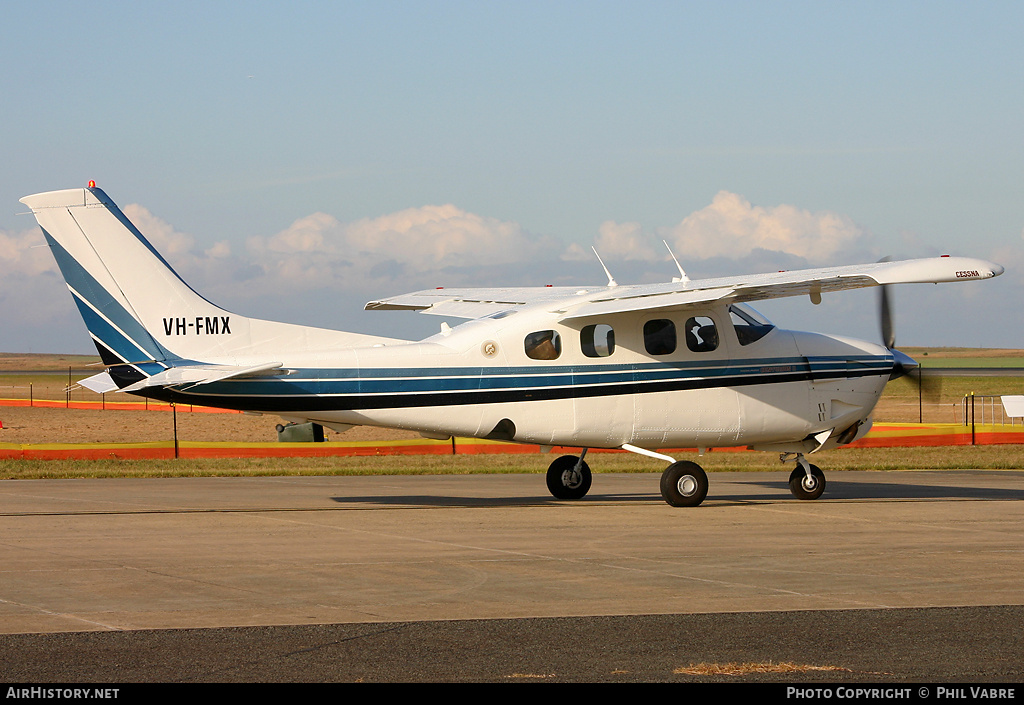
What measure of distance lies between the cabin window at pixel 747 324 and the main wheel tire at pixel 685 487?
2104 mm

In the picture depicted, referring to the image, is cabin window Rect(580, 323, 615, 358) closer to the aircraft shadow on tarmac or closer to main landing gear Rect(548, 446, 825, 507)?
main landing gear Rect(548, 446, 825, 507)

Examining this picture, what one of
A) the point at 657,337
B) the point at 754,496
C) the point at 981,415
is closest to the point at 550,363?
the point at 657,337

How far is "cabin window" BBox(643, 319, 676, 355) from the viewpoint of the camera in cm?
1686

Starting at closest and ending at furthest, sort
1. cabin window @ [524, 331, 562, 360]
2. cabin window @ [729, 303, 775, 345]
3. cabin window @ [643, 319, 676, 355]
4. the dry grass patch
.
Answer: the dry grass patch, cabin window @ [524, 331, 562, 360], cabin window @ [643, 319, 676, 355], cabin window @ [729, 303, 775, 345]

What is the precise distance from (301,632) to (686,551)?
17.9 ft

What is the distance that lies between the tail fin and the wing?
443 centimetres

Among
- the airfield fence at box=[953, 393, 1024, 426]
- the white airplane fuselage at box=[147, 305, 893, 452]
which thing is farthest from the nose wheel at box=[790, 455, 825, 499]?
the airfield fence at box=[953, 393, 1024, 426]

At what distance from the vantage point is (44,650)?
752cm

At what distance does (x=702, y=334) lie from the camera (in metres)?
17.1

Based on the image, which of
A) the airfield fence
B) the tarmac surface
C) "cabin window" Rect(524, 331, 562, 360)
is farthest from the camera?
the airfield fence

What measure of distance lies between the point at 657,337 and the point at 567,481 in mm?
2838
